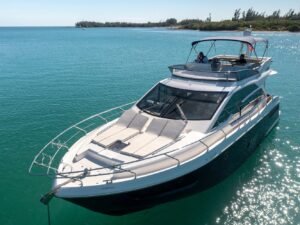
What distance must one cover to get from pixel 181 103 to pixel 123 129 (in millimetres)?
1973

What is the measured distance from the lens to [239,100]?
10328 millimetres

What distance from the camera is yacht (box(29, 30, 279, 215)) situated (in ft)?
23.0

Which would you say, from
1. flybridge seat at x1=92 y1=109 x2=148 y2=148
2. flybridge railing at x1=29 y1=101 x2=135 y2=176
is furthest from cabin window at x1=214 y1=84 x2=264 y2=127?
flybridge railing at x1=29 y1=101 x2=135 y2=176

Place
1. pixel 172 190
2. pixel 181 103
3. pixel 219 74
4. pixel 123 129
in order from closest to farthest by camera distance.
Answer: pixel 172 190, pixel 123 129, pixel 181 103, pixel 219 74

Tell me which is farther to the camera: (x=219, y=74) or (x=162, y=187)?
(x=219, y=74)

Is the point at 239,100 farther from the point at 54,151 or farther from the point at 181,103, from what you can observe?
the point at 54,151

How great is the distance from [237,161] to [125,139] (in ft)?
12.7

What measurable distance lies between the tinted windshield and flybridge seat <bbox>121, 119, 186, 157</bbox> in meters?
0.50

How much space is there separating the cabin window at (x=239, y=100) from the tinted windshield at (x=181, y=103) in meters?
0.38

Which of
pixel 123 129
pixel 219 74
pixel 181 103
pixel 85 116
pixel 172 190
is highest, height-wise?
pixel 219 74

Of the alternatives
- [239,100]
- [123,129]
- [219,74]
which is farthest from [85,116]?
[239,100]

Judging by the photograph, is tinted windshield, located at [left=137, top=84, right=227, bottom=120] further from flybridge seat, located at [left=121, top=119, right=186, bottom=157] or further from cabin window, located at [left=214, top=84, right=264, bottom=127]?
flybridge seat, located at [left=121, top=119, right=186, bottom=157]

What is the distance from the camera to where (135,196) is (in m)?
→ 7.07

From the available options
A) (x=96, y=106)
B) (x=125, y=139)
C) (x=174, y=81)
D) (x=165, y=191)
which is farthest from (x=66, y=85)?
(x=165, y=191)
